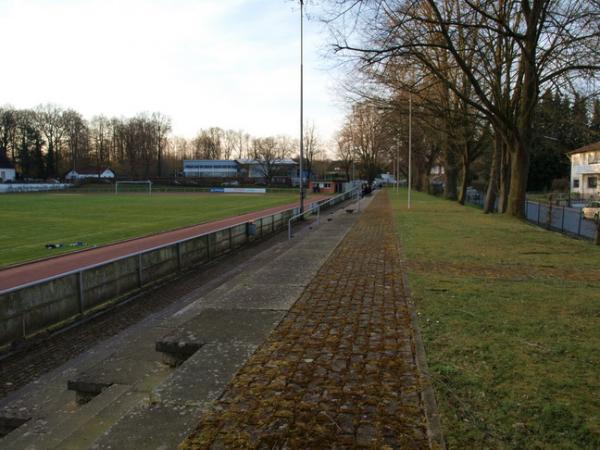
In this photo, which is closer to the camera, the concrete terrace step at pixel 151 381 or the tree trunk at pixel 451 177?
the concrete terrace step at pixel 151 381

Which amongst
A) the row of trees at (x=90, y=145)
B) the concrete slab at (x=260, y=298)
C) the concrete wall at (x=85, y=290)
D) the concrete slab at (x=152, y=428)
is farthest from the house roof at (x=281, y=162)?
the concrete slab at (x=152, y=428)

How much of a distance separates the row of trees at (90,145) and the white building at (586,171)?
186 feet

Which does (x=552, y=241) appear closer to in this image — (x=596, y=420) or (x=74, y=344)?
(x=596, y=420)

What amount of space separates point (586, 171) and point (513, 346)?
2269 inches

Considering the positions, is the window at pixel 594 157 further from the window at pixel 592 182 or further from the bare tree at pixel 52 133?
the bare tree at pixel 52 133

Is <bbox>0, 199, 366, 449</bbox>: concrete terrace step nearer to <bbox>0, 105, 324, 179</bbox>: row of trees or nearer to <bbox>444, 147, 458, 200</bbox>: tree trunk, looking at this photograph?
<bbox>444, 147, 458, 200</bbox>: tree trunk

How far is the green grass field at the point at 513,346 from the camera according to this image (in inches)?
142

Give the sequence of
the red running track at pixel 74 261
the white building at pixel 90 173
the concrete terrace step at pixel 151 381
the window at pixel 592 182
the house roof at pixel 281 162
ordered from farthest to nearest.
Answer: the house roof at pixel 281 162, the white building at pixel 90 173, the window at pixel 592 182, the red running track at pixel 74 261, the concrete terrace step at pixel 151 381

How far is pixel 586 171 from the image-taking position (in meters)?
54.1

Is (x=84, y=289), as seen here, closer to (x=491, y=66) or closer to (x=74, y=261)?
(x=74, y=261)

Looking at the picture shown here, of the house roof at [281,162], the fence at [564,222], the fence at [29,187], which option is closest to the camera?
the fence at [564,222]

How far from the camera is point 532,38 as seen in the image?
17.6 metres

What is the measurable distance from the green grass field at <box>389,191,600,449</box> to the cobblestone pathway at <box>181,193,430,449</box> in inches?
13.9

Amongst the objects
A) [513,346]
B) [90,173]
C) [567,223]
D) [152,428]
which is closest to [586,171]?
[567,223]
